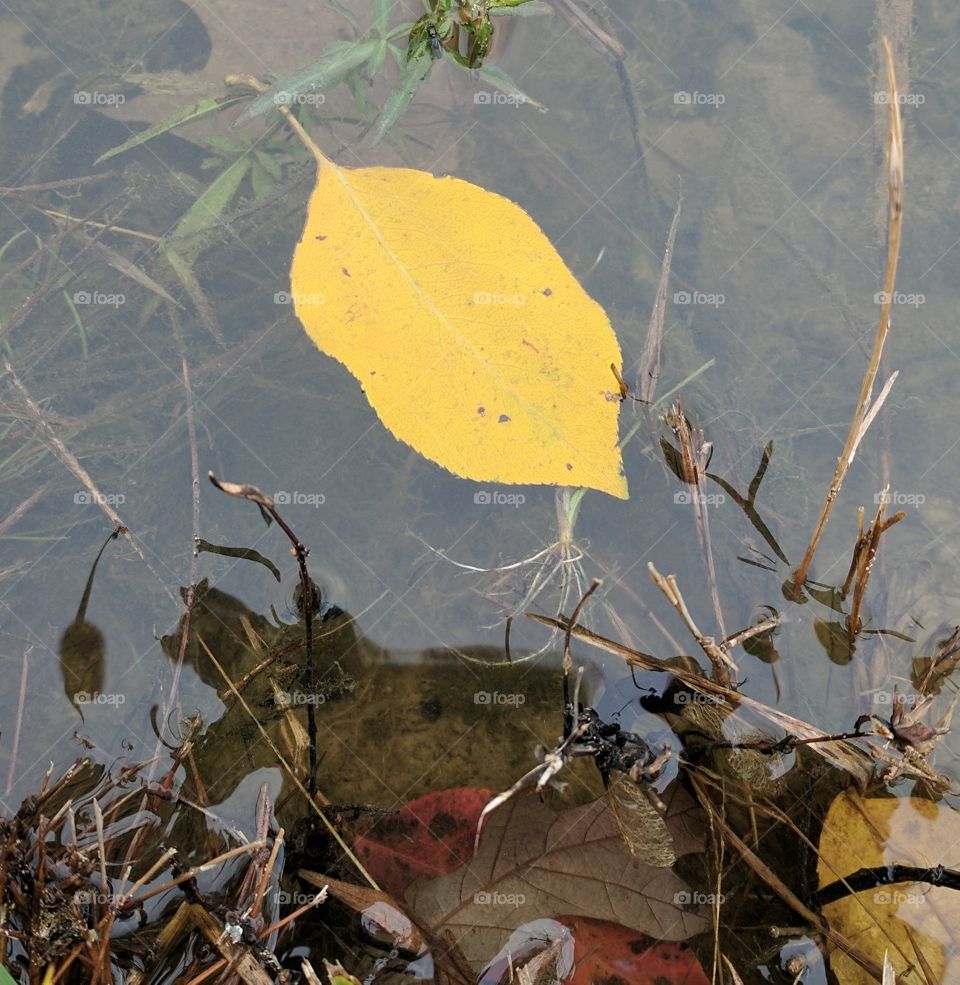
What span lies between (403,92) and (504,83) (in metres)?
0.33

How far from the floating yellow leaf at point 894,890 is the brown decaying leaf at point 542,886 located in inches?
15.1

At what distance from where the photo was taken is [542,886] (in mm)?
2078

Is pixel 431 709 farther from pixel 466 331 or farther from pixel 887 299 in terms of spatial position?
pixel 887 299

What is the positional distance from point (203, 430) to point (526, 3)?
167 centimetres

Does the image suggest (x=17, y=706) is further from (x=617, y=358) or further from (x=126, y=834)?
(x=617, y=358)

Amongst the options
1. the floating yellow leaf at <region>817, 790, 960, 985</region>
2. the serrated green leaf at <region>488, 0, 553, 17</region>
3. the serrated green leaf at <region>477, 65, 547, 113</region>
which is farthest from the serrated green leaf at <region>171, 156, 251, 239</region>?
the floating yellow leaf at <region>817, 790, 960, 985</region>

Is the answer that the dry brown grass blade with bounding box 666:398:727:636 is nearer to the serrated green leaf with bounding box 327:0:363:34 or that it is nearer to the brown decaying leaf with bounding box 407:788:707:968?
the brown decaying leaf with bounding box 407:788:707:968

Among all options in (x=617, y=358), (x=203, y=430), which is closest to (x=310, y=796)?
(x=203, y=430)

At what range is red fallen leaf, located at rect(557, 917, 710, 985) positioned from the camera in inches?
80.9

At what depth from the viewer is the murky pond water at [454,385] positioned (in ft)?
7.57

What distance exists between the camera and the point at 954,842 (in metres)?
2.15

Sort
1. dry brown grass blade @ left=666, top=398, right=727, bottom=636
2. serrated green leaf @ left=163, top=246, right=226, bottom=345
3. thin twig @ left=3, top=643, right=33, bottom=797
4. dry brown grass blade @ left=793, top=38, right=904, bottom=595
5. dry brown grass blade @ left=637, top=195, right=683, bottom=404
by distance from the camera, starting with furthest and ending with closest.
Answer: serrated green leaf @ left=163, top=246, right=226, bottom=345 < dry brown grass blade @ left=637, top=195, right=683, bottom=404 < dry brown grass blade @ left=666, top=398, right=727, bottom=636 < thin twig @ left=3, top=643, right=33, bottom=797 < dry brown grass blade @ left=793, top=38, right=904, bottom=595

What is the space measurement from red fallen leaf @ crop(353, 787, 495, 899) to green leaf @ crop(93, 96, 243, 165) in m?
2.08

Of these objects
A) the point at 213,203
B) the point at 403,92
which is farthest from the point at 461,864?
the point at 403,92
